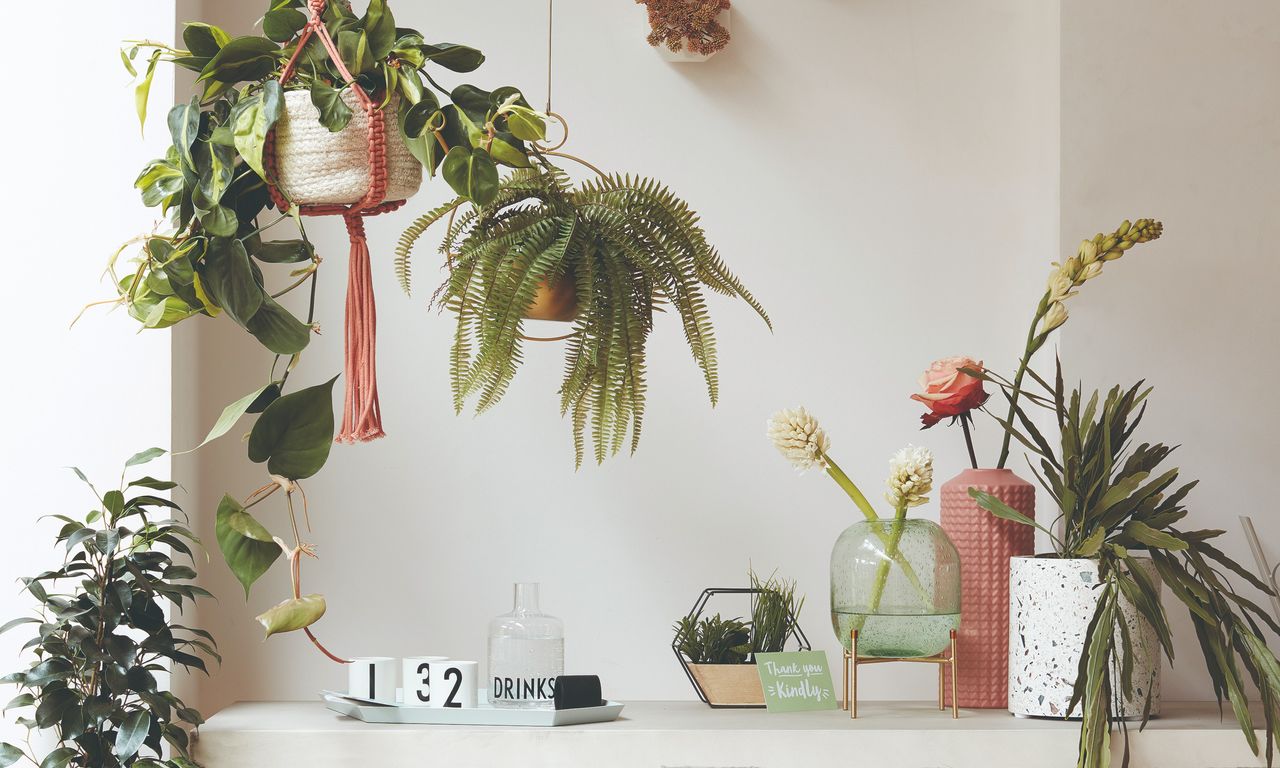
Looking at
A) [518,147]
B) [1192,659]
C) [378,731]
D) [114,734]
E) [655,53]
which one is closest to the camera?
[518,147]

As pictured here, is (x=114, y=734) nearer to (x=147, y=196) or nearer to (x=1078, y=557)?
(x=147, y=196)

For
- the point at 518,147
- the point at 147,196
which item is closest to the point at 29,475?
the point at 147,196

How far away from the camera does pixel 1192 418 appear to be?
203 centimetres

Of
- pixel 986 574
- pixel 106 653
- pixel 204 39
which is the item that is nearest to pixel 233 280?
pixel 204 39

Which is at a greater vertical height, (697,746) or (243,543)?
(243,543)

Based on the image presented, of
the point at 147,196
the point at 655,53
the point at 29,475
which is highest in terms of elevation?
the point at 655,53

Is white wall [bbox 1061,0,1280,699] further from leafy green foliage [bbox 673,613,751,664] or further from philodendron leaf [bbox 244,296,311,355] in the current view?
philodendron leaf [bbox 244,296,311,355]

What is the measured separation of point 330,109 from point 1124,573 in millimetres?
1260

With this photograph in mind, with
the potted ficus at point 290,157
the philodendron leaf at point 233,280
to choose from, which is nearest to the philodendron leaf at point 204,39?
the potted ficus at point 290,157

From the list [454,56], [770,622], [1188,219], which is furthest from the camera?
[1188,219]

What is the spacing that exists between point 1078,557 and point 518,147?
1.02 metres

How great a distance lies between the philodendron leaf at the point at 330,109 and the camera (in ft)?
4.24

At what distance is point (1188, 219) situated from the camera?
2039 mm

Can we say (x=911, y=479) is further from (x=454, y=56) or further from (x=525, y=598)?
(x=454, y=56)
